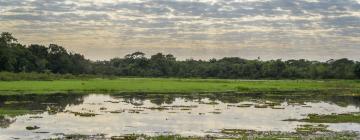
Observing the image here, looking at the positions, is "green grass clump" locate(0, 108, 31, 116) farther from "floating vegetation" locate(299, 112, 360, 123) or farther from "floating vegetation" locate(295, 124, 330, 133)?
"floating vegetation" locate(299, 112, 360, 123)

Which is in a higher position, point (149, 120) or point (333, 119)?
point (149, 120)

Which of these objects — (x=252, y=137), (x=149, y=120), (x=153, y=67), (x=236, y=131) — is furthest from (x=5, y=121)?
(x=153, y=67)

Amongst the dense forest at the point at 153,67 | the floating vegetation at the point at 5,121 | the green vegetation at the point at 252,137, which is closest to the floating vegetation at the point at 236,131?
the green vegetation at the point at 252,137

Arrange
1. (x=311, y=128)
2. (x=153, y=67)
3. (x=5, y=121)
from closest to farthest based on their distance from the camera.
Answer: (x=311, y=128) < (x=5, y=121) < (x=153, y=67)

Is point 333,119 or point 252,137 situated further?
point 333,119

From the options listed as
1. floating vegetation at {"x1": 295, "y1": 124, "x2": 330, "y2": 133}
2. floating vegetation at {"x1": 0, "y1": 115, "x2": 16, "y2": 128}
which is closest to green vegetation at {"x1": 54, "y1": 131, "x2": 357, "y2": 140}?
floating vegetation at {"x1": 295, "y1": 124, "x2": 330, "y2": 133}

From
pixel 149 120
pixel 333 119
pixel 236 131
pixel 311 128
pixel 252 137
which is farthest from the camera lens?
pixel 333 119

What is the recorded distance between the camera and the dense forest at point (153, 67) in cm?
12050

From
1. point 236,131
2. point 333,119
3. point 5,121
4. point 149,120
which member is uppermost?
point 5,121

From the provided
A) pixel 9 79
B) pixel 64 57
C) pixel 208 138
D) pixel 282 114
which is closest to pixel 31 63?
pixel 64 57

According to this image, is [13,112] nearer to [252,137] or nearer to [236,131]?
[236,131]

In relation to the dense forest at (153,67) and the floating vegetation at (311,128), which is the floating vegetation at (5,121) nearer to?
the floating vegetation at (311,128)

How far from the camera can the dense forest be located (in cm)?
12050

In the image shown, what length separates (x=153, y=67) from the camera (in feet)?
584
